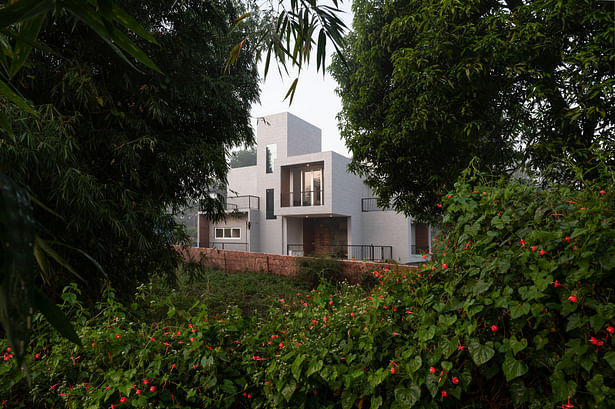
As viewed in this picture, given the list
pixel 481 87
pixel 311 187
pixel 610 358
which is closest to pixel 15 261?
pixel 610 358

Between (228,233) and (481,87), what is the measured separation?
1476 centimetres

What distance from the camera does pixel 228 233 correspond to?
17422 millimetres

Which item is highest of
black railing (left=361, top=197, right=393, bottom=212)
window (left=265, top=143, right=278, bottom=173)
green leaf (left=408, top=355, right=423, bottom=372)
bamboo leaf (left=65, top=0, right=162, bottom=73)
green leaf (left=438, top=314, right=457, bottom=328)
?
window (left=265, top=143, right=278, bottom=173)

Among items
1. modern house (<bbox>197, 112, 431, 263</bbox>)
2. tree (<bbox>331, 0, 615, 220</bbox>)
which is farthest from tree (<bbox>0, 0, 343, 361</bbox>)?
modern house (<bbox>197, 112, 431, 263</bbox>)

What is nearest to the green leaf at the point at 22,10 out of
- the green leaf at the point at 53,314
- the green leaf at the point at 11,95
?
the green leaf at the point at 11,95

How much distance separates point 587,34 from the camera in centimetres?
421

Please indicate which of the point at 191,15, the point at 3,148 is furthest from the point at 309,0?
the point at 191,15

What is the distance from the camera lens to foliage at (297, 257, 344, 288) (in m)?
8.62

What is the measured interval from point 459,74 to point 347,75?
12.0ft

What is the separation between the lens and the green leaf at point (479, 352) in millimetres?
1303

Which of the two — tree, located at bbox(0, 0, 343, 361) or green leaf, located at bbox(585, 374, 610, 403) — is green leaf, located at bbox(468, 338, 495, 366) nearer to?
green leaf, located at bbox(585, 374, 610, 403)

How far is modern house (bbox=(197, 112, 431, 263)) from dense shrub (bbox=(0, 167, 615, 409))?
37.5ft

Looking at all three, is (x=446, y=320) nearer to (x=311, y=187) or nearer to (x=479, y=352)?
(x=479, y=352)

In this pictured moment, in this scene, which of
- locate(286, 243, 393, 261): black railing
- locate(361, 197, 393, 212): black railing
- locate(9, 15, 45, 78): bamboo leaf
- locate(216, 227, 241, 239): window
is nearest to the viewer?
locate(9, 15, 45, 78): bamboo leaf
